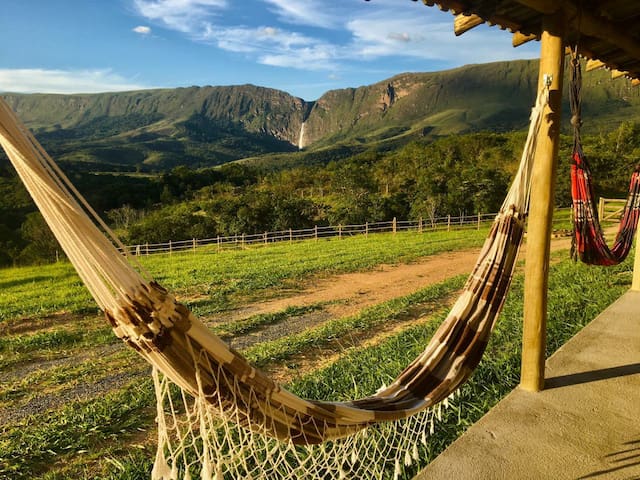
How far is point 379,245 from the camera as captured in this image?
13445 millimetres

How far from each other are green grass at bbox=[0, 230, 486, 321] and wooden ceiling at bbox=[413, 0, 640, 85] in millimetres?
5712

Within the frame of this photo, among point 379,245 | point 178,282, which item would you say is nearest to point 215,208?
point 379,245

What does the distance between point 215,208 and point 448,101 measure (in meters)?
152

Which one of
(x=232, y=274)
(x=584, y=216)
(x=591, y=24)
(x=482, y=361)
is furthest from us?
(x=232, y=274)

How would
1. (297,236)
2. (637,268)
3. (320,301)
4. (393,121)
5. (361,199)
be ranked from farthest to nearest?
1. (393,121)
2. (361,199)
3. (297,236)
4. (320,301)
5. (637,268)

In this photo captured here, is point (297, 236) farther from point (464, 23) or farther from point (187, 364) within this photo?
point (187, 364)

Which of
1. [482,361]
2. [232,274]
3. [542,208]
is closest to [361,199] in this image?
[232,274]

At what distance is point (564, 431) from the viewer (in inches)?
71.4

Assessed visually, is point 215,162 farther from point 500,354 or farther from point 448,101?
point 500,354

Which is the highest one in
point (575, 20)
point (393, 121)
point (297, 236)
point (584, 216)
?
point (393, 121)

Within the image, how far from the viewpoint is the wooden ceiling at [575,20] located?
1850 mm

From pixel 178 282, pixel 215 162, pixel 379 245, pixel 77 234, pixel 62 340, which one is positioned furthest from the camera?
pixel 215 162

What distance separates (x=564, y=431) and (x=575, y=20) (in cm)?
199

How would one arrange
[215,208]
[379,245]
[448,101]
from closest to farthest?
[379,245], [215,208], [448,101]
